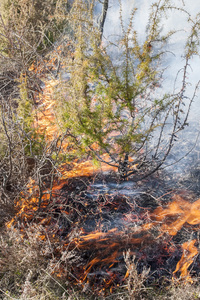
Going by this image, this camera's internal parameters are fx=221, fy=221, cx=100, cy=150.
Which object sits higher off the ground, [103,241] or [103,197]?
[103,197]

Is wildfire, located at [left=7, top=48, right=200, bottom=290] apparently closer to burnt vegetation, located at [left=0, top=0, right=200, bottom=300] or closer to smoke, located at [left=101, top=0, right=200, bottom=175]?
burnt vegetation, located at [left=0, top=0, right=200, bottom=300]

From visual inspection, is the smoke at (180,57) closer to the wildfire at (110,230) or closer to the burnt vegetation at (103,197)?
the burnt vegetation at (103,197)

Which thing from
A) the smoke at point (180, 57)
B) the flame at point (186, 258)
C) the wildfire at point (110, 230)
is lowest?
the flame at point (186, 258)

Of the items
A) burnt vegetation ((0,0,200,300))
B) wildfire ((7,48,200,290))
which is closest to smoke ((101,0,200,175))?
burnt vegetation ((0,0,200,300))

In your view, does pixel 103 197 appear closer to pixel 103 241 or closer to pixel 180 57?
pixel 103 241

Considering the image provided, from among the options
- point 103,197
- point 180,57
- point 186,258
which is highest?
point 180,57

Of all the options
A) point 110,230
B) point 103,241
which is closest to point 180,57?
point 110,230

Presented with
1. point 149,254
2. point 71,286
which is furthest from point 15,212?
point 149,254

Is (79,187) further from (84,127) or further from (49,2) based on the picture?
(49,2)

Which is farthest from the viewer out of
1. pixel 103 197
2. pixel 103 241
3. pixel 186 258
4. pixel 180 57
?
pixel 180 57

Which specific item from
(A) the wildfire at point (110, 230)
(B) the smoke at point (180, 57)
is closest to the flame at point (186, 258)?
(A) the wildfire at point (110, 230)

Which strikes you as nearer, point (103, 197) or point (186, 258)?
point (186, 258)

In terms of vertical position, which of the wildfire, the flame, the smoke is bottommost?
the flame

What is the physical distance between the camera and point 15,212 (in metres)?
2.91
